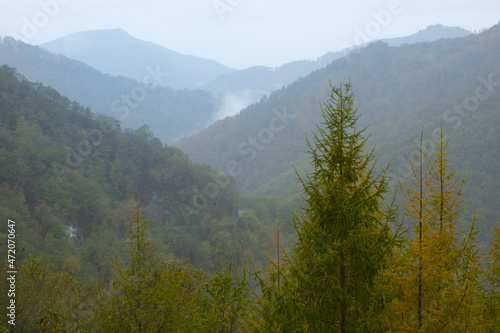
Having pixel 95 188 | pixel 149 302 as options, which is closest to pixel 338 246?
pixel 149 302

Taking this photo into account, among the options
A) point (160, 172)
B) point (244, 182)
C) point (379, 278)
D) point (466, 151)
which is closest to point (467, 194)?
point (466, 151)

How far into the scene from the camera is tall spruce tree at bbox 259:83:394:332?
680 cm

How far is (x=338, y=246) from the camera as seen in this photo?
22.5 feet

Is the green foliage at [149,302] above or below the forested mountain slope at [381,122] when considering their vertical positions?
below

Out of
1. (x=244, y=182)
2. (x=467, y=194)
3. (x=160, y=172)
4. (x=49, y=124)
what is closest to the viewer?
(x=49, y=124)

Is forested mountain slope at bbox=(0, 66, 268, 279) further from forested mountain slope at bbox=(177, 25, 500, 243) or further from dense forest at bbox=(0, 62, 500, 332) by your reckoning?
forested mountain slope at bbox=(177, 25, 500, 243)

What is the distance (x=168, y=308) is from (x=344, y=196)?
6042 millimetres

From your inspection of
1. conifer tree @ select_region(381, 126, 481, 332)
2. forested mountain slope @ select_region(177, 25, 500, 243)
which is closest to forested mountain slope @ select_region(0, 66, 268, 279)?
conifer tree @ select_region(381, 126, 481, 332)

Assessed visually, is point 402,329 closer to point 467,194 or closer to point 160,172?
point 160,172

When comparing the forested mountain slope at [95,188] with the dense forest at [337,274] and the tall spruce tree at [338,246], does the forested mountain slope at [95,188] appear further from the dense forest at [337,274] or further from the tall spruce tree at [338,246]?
the tall spruce tree at [338,246]

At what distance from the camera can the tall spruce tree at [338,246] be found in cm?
680

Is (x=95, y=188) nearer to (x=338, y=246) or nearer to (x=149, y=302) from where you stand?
(x=149, y=302)

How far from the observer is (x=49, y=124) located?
247 feet

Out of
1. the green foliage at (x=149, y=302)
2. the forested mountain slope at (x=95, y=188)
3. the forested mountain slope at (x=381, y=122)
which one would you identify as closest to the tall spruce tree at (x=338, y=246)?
the green foliage at (x=149, y=302)
